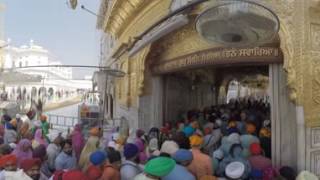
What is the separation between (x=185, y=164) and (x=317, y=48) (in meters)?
2.44

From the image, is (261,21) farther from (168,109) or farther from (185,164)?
(168,109)

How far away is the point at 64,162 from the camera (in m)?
5.03

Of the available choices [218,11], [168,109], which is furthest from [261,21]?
[168,109]

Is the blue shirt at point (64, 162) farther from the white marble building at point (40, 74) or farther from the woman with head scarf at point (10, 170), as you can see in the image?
the white marble building at point (40, 74)

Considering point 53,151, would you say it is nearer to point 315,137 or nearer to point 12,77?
point 315,137

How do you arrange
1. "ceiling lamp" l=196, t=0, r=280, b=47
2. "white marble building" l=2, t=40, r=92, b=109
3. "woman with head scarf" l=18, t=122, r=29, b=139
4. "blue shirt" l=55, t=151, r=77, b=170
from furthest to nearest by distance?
"white marble building" l=2, t=40, r=92, b=109 < "woman with head scarf" l=18, t=122, r=29, b=139 < "blue shirt" l=55, t=151, r=77, b=170 < "ceiling lamp" l=196, t=0, r=280, b=47

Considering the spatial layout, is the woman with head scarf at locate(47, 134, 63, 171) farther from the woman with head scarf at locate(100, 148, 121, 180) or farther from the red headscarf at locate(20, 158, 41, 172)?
the woman with head scarf at locate(100, 148, 121, 180)

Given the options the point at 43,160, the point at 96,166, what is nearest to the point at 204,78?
the point at 43,160

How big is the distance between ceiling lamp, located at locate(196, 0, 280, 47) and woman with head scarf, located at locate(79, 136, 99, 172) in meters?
2.35

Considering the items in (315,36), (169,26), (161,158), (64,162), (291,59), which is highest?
(169,26)

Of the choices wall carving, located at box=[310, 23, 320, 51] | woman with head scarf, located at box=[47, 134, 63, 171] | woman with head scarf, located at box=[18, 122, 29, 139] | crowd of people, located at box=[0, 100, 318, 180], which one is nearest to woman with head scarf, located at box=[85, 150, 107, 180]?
A: crowd of people, located at box=[0, 100, 318, 180]

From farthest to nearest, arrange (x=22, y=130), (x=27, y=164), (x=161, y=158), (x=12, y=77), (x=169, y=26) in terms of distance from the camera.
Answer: (x=12, y=77), (x=22, y=130), (x=169, y=26), (x=27, y=164), (x=161, y=158)

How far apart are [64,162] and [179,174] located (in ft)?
6.23

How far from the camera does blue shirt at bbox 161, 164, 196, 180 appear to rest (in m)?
3.72
